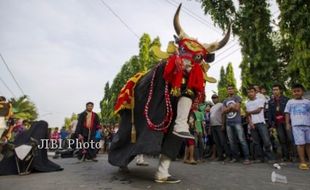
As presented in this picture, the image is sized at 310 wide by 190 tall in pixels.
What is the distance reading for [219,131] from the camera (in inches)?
371

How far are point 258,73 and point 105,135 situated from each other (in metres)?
8.47

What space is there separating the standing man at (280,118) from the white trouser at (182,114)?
4.03 metres

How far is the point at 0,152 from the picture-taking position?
24.0 feet

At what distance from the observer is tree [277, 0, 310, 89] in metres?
15.6

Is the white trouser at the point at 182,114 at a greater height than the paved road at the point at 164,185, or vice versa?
the white trouser at the point at 182,114

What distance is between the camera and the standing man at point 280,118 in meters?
8.59

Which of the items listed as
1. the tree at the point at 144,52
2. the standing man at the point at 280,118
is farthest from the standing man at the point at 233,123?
the tree at the point at 144,52

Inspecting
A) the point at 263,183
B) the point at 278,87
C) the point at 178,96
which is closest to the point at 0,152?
the point at 178,96

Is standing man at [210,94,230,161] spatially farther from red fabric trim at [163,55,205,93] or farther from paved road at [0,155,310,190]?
red fabric trim at [163,55,205,93]

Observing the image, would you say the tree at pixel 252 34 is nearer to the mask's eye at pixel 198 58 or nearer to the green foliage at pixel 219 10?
the green foliage at pixel 219 10

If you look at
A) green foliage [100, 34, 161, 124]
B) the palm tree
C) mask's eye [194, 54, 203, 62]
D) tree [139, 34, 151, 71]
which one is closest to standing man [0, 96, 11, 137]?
mask's eye [194, 54, 203, 62]

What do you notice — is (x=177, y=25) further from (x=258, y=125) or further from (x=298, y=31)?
(x=298, y=31)

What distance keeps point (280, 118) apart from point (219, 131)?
1.56m

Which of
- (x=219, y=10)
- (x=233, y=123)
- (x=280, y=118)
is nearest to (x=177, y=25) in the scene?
(x=233, y=123)
